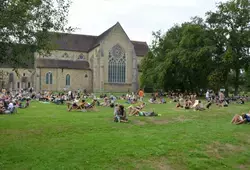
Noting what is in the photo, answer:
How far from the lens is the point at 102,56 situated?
60906 millimetres

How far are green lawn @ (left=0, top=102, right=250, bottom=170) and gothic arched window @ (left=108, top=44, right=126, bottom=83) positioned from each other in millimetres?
48464

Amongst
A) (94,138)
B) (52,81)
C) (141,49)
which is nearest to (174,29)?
(141,49)

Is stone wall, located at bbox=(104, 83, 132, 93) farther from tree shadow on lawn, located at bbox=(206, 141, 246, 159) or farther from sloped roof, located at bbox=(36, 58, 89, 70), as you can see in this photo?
tree shadow on lawn, located at bbox=(206, 141, 246, 159)

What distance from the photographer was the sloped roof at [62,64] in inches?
2334

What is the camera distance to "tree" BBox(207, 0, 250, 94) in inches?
1489

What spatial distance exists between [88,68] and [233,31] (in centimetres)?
3498

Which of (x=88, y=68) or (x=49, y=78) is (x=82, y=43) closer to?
(x=88, y=68)

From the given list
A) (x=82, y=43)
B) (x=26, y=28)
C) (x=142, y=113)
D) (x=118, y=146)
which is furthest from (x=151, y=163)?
(x=82, y=43)

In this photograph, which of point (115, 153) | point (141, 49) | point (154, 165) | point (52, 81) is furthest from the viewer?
point (141, 49)

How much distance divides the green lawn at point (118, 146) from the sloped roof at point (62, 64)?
4670cm

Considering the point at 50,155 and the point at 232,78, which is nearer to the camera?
the point at 50,155

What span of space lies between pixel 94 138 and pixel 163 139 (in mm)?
2977

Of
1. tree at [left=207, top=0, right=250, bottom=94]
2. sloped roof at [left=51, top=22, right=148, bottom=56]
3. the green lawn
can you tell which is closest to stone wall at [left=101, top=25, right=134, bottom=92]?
sloped roof at [left=51, top=22, right=148, bottom=56]

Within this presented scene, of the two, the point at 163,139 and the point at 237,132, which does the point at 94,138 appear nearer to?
the point at 163,139
